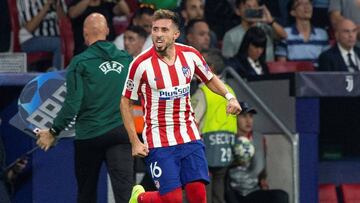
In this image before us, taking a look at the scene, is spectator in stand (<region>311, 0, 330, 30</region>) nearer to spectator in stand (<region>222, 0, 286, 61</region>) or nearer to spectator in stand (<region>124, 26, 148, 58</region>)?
spectator in stand (<region>222, 0, 286, 61</region>)

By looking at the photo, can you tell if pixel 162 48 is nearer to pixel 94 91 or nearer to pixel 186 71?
pixel 186 71

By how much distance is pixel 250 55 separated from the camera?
1367 centimetres

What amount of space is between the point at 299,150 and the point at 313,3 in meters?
3.27

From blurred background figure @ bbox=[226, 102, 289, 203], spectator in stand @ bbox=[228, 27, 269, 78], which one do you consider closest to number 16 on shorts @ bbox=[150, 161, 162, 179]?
blurred background figure @ bbox=[226, 102, 289, 203]

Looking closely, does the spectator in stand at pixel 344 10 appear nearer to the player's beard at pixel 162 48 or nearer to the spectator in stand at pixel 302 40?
the spectator in stand at pixel 302 40

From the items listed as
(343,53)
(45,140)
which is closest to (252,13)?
(343,53)

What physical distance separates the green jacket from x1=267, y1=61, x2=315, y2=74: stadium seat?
3.79m

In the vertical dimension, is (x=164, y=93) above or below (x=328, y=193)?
above

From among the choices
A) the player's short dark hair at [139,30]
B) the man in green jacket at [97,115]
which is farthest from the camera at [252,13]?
the man in green jacket at [97,115]

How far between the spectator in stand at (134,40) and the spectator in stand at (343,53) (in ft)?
7.86

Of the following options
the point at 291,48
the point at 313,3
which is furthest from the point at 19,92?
the point at 313,3

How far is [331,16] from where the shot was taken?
51.0 feet

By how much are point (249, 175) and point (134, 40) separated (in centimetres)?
185

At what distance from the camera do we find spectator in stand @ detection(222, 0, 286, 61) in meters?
14.3
